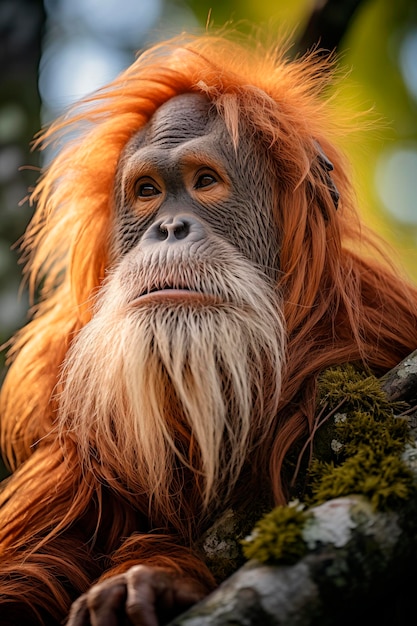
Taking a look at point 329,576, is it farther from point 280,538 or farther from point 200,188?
point 200,188

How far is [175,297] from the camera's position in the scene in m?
2.38

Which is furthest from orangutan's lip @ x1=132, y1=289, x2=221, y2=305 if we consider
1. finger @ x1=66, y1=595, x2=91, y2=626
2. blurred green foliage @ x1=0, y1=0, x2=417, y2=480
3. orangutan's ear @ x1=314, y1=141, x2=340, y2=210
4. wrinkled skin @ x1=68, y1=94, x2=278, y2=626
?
blurred green foliage @ x1=0, y1=0, x2=417, y2=480

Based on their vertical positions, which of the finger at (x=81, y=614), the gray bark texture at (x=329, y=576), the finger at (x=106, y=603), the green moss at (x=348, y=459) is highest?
the green moss at (x=348, y=459)

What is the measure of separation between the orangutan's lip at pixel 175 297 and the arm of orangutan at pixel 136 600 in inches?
31.5

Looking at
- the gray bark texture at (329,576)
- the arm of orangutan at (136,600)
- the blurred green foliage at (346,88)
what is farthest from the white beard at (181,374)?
the blurred green foliage at (346,88)

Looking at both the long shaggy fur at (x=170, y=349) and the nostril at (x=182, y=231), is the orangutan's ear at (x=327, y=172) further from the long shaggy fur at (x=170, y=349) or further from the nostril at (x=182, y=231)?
the nostril at (x=182, y=231)

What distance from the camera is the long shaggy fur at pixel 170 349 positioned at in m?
2.32

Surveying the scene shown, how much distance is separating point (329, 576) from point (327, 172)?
5.35ft

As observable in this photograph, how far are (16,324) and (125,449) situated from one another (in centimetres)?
143

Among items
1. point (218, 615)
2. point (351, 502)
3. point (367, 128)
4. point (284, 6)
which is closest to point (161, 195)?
point (367, 128)

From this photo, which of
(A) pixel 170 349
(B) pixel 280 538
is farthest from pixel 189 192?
(B) pixel 280 538

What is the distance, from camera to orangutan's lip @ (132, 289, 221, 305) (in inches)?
93.5

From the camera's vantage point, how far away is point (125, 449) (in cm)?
248

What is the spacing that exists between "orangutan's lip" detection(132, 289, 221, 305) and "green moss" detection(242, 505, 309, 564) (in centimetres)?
81
